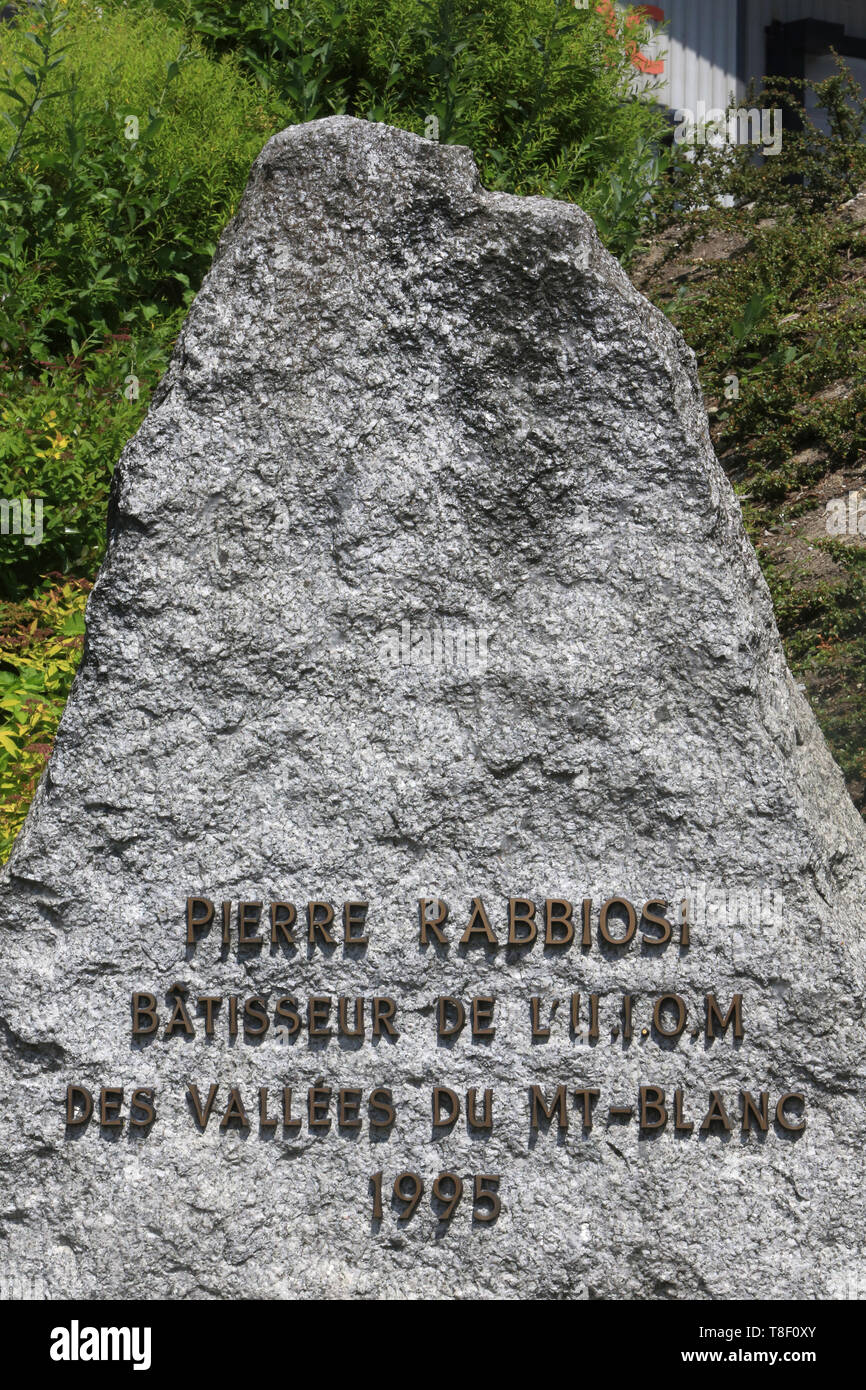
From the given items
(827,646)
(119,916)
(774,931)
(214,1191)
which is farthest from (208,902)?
(827,646)

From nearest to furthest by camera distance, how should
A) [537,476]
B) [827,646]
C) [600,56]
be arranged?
[537,476] < [827,646] < [600,56]

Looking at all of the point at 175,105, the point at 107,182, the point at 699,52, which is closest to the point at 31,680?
the point at 107,182

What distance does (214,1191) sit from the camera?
2488 millimetres

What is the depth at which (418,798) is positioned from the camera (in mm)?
2477

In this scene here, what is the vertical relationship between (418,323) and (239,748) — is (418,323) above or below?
above

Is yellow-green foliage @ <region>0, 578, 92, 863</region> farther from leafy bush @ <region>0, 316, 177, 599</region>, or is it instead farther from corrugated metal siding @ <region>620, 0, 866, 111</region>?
corrugated metal siding @ <region>620, 0, 866, 111</region>

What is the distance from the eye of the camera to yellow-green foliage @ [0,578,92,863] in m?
3.93

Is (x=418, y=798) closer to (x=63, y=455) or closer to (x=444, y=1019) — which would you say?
(x=444, y=1019)

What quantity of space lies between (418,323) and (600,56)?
15.8ft

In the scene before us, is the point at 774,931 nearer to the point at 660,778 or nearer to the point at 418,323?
the point at 660,778

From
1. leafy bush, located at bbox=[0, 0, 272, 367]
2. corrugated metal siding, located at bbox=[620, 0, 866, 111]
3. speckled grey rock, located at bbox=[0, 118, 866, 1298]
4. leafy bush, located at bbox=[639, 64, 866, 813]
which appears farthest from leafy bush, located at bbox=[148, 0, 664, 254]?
corrugated metal siding, located at bbox=[620, 0, 866, 111]

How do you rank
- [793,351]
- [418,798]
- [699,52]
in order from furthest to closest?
[699,52] < [793,351] < [418,798]

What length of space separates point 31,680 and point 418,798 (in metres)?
2.23

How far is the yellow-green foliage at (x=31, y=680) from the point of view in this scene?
3934 millimetres
